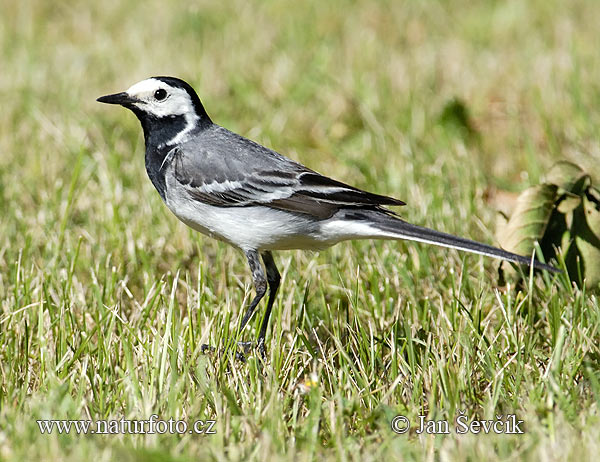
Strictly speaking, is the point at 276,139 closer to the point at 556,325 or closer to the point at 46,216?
the point at 46,216

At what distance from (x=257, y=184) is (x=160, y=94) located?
767 millimetres

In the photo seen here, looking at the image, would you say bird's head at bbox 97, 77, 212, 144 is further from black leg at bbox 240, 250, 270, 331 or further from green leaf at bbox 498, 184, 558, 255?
green leaf at bbox 498, 184, 558, 255

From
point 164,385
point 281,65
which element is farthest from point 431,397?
point 281,65

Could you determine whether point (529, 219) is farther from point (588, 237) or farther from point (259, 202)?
point (259, 202)

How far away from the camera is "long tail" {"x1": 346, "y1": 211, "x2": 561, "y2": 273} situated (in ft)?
11.7

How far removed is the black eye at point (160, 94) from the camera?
4.44m

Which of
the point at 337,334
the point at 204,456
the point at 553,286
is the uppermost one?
the point at 553,286

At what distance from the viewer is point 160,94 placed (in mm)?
4453

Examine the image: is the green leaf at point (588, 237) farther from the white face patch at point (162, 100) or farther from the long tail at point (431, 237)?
the white face patch at point (162, 100)

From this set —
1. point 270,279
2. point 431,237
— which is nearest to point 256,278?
point 270,279

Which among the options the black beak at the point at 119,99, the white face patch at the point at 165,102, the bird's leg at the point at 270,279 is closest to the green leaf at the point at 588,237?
the bird's leg at the point at 270,279

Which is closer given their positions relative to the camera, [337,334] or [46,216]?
[337,334]

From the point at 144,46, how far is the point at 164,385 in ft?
19.5

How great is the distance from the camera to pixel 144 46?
866 centimetres
